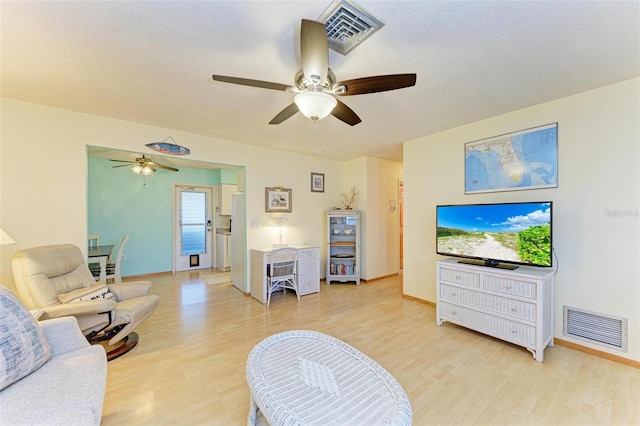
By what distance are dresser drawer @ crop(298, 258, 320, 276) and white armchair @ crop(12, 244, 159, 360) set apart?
6.52 ft

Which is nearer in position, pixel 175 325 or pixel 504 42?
pixel 504 42

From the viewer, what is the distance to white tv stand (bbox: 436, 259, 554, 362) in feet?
7.38

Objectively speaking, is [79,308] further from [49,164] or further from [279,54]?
[279,54]

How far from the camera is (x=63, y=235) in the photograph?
106 inches

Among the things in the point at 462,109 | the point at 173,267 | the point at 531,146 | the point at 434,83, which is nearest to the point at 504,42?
the point at 434,83

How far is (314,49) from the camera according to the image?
53.8 inches

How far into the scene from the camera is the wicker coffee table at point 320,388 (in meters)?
1.13

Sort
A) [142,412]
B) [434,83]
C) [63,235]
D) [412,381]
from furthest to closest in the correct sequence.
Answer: [63,235] < [434,83] < [412,381] < [142,412]

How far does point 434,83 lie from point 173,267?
18.8ft

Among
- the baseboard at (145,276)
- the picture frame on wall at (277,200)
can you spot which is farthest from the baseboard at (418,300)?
the baseboard at (145,276)

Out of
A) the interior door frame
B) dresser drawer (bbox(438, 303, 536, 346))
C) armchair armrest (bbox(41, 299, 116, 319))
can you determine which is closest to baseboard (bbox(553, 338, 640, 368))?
dresser drawer (bbox(438, 303, 536, 346))

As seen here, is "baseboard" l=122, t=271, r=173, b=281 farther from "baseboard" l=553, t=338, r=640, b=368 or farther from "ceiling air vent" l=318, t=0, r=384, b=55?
"baseboard" l=553, t=338, r=640, b=368

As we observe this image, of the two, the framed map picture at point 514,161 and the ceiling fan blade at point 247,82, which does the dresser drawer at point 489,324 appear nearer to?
the framed map picture at point 514,161

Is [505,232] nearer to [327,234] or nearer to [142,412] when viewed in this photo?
[327,234]
